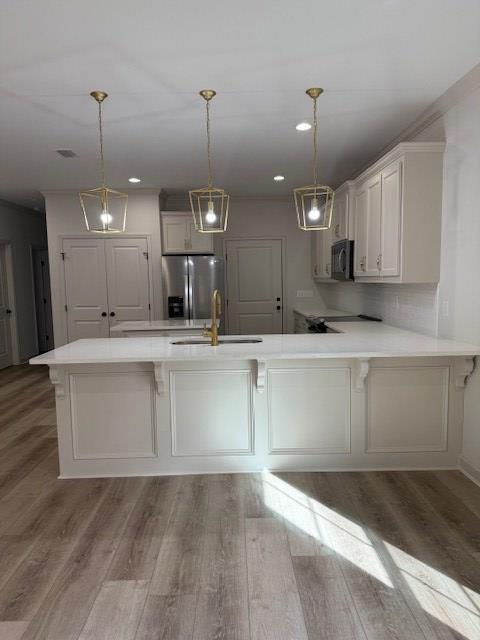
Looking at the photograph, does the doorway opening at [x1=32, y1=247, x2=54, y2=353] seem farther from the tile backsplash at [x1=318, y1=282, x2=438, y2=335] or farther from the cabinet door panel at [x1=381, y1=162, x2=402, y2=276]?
the cabinet door panel at [x1=381, y1=162, x2=402, y2=276]

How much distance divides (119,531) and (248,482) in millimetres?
884

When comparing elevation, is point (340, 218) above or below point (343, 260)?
above

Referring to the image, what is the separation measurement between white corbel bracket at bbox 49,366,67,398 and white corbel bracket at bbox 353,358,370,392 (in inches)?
77.7

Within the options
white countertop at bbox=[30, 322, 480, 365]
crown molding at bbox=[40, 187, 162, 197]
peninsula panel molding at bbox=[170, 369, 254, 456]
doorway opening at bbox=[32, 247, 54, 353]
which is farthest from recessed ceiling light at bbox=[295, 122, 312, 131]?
doorway opening at bbox=[32, 247, 54, 353]

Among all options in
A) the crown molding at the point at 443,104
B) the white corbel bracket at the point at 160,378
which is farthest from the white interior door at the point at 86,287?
the crown molding at the point at 443,104

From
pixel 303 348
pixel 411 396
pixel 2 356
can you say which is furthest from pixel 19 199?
pixel 411 396

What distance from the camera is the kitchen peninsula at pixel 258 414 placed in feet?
9.88

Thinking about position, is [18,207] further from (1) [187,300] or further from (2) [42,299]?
(1) [187,300]

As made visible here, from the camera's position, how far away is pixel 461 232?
118 inches

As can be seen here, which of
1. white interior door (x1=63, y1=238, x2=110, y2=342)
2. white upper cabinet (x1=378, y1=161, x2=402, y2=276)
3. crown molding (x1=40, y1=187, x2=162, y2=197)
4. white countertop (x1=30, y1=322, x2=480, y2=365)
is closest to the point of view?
white countertop (x1=30, y1=322, x2=480, y2=365)

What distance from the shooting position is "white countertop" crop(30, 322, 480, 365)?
2.66 meters

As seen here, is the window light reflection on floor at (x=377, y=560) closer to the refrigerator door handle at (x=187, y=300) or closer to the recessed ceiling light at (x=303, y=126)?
the recessed ceiling light at (x=303, y=126)

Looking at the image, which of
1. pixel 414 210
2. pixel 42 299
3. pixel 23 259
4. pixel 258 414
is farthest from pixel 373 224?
pixel 42 299

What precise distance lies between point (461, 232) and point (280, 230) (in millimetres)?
3918
